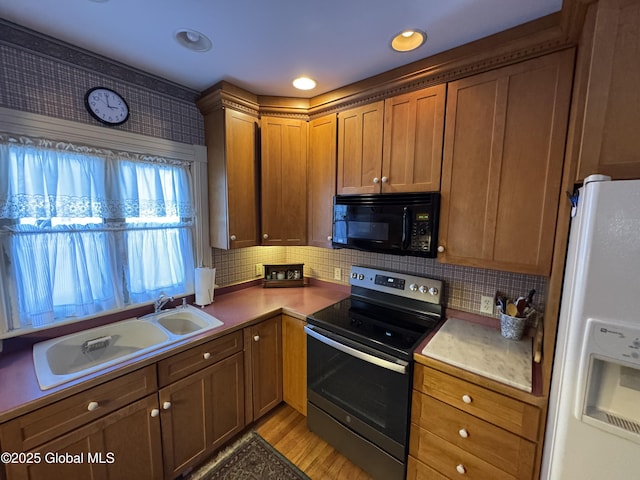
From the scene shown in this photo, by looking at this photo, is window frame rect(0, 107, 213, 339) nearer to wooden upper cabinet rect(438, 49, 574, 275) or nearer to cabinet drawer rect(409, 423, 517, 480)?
wooden upper cabinet rect(438, 49, 574, 275)

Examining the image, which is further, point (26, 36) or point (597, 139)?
point (26, 36)

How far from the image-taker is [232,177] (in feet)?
6.31

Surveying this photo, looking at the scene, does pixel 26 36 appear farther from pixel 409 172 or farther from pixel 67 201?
pixel 409 172

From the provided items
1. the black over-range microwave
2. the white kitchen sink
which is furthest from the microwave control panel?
the white kitchen sink

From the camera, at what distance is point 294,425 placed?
1966 millimetres

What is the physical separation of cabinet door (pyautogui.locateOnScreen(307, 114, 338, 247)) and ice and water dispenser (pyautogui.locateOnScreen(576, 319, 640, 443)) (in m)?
1.49

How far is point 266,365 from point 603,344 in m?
1.77

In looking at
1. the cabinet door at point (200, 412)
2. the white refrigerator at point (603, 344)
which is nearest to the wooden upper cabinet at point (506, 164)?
the white refrigerator at point (603, 344)

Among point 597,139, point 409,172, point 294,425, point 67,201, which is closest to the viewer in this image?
point 597,139

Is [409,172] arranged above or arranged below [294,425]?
above

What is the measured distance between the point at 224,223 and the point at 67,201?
33.4 inches

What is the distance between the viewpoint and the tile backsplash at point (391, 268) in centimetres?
160

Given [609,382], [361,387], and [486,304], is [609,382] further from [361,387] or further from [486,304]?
[361,387]

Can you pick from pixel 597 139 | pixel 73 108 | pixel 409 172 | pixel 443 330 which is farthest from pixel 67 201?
pixel 597 139
